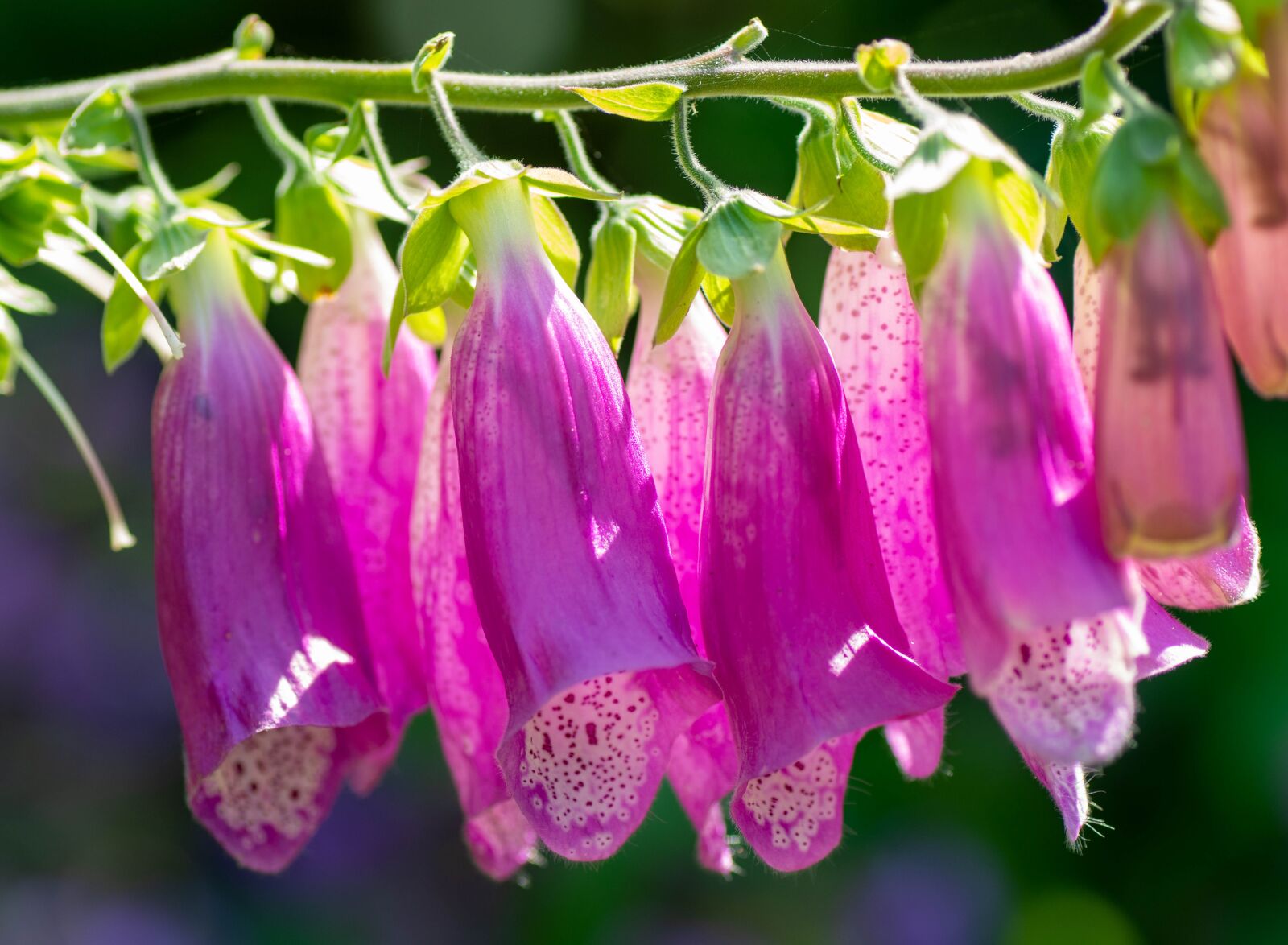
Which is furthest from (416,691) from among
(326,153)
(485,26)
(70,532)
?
(485,26)

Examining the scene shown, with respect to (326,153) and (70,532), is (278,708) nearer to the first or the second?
(326,153)

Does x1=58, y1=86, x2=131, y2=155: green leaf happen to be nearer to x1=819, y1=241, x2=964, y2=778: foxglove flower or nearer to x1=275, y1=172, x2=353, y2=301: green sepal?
x1=275, y1=172, x2=353, y2=301: green sepal

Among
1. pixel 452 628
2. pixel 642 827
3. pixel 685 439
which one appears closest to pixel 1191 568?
pixel 685 439

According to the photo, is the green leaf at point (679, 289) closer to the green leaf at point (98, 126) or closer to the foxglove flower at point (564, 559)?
the foxglove flower at point (564, 559)

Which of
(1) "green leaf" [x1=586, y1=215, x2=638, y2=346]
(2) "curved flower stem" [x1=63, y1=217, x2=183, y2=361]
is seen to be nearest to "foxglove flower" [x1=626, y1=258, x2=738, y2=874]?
(1) "green leaf" [x1=586, y1=215, x2=638, y2=346]

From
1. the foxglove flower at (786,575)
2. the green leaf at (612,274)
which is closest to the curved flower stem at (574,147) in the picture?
the green leaf at (612,274)
